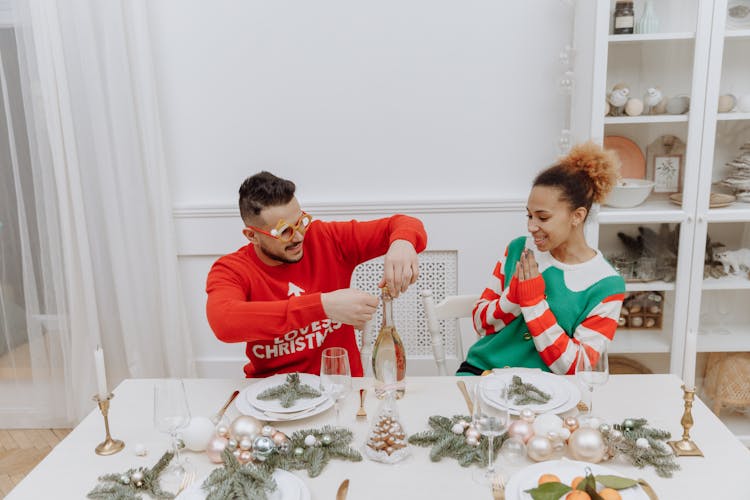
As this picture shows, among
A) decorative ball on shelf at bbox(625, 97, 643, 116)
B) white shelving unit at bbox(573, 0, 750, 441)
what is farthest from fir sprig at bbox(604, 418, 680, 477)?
decorative ball on shelf at bbox(625, 97, 643, 116)

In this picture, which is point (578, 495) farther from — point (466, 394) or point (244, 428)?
point (244, 428)

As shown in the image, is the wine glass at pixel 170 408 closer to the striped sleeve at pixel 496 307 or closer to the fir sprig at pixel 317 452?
the fir sprig at pixel 317 452

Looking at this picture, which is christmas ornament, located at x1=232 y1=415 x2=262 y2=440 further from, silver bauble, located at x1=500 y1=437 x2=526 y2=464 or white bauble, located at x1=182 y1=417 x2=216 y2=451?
silver bauble, located at x1=500 y1=437 x2=526 y2=464

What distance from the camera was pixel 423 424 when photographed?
1.31 metres

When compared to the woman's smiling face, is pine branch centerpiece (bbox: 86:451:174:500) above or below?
below

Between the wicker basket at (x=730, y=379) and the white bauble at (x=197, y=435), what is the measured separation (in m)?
2.17

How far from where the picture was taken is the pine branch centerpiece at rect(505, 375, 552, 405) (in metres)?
1.34

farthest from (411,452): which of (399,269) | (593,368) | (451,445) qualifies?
(399,269)

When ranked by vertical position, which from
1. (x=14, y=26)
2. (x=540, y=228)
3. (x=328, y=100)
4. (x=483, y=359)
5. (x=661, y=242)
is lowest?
(x=483, y=359)

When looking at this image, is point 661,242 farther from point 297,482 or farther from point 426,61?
point 297,482

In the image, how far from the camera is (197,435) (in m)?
1.21

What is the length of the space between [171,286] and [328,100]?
44.0 inches

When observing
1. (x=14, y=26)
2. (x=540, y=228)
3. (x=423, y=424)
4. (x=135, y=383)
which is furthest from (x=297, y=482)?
(x=14, y=26)

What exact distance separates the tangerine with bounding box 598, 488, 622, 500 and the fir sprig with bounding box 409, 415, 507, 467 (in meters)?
0.24
